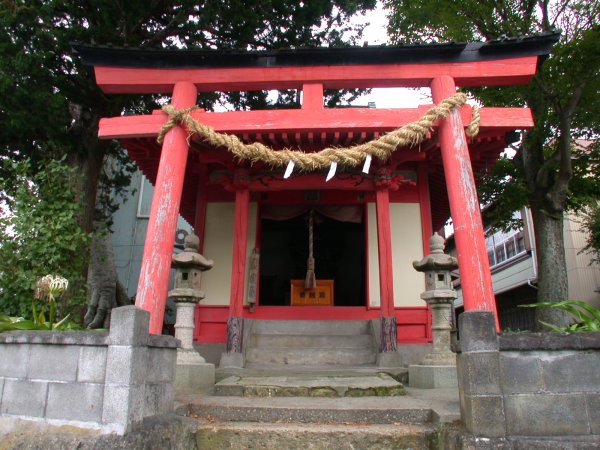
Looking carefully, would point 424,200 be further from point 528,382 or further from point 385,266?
point 528,382

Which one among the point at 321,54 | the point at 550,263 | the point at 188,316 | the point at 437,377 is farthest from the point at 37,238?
the point at 550,263

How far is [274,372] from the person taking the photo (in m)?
6.33

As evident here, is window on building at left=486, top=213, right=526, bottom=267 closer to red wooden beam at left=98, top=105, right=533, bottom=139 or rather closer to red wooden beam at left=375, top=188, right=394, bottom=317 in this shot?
red wooden beam at left=375, top=188, right=394, bottom=317

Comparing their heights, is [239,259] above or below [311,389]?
above

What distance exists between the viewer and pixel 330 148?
545cm

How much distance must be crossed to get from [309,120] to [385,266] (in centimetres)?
289

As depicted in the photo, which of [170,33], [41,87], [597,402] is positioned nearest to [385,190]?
[597,402]

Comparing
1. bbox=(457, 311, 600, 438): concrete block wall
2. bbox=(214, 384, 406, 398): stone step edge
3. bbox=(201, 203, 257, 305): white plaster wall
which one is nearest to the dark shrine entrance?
bbox=(201, 203, 257, 305): white plaster wall

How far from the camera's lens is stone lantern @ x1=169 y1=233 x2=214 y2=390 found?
5543mm

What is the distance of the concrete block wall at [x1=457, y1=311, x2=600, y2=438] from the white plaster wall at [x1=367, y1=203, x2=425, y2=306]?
16.8 ft

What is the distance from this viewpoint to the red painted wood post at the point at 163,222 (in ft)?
16.7

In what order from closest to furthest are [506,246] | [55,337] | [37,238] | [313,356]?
[55,337] < [37,238] < [313,356] < [506,246]

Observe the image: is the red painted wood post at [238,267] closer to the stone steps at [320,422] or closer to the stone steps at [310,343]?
the stone steps at [310,343]

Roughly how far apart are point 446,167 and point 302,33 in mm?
5760
